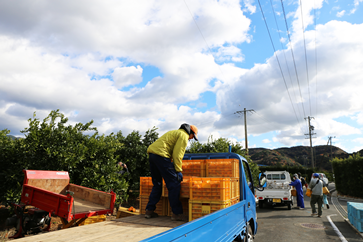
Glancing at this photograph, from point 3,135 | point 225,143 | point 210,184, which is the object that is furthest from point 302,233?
point 3,135

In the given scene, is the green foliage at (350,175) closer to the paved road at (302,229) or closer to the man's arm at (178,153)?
the paved road at (302,229)

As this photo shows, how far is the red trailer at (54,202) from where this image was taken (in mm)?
5262

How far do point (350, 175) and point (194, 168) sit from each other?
64.6 ft

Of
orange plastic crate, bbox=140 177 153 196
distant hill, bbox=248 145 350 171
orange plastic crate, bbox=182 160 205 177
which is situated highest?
distant hill, bbox=248 145 350 171

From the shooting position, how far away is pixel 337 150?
142m

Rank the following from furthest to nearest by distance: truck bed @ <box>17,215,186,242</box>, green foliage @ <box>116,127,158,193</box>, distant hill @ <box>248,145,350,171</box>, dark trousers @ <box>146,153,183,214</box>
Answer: distant hill @ <box>248,145,350,171</box>
green foliage @ <box>116,127,158,193</box>
dark trousers @ <box>146,153,183,214</box>
truck bed @ <box>17,215,186,242</box>

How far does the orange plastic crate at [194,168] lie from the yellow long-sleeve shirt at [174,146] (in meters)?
1.21

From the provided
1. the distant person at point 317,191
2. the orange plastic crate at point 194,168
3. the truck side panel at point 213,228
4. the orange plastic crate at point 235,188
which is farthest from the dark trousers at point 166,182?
the distant person at point 317,191

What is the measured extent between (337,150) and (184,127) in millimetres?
165048

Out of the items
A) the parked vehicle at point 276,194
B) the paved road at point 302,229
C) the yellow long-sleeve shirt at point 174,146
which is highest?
the yellow long-sleeve shirt at point 174,146

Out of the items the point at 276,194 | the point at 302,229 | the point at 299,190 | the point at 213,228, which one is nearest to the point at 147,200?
the point at 213,228

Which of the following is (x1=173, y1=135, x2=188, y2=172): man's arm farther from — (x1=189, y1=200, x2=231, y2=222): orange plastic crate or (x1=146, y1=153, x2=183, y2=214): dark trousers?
(x1=189, y1=200, x2=231, y2=222): orange plastic crate

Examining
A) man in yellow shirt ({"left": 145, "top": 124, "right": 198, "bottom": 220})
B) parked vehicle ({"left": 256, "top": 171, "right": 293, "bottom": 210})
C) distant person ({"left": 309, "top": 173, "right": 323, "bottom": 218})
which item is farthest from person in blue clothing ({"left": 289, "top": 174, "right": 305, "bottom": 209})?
man in yellow shirt ({"left": 145, "top": 124, "right": 198, "bottom": 220})

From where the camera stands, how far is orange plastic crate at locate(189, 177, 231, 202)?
4098mm
